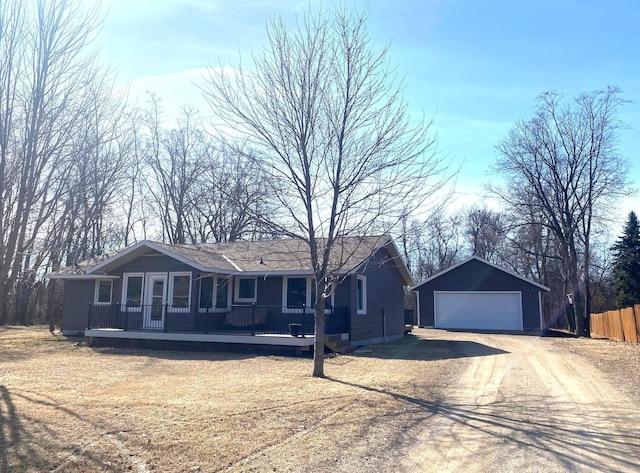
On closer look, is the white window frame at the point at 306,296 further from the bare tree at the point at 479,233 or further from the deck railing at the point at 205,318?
the bare tree at the point at 479,233

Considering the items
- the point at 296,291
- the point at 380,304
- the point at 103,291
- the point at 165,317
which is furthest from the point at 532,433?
the point at 103,291

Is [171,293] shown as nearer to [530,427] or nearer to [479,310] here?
[530,427]

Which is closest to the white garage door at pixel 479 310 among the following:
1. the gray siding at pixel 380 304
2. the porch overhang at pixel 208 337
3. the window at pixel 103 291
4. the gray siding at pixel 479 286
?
the gray siding at pixel 479 286

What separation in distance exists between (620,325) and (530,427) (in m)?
19.0

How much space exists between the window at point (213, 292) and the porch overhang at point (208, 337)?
1.67 meters

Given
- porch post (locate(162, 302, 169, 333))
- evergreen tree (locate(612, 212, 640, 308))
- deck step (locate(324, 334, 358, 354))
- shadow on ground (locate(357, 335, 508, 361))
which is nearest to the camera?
shadow on ground (locate(357, 335, 508, 361))

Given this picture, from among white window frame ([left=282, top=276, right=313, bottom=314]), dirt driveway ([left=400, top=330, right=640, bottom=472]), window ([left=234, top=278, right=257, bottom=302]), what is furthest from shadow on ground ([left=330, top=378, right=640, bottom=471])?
window ([left=234, top=278, right=257, bottom=302])

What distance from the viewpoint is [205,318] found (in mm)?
17125

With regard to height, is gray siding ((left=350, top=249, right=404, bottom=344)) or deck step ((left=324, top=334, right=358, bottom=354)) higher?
gray siding ((left=350, top=249, right=404, bottom=344))

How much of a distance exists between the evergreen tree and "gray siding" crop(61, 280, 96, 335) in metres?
33.1

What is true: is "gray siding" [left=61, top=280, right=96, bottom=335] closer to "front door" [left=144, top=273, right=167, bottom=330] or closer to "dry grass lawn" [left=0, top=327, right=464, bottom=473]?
"front door" [left=144, top=273, right=167, bottom=330]

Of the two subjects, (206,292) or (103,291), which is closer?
(206,292)

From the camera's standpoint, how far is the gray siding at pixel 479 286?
28.8m

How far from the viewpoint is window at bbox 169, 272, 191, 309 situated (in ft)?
56.7
